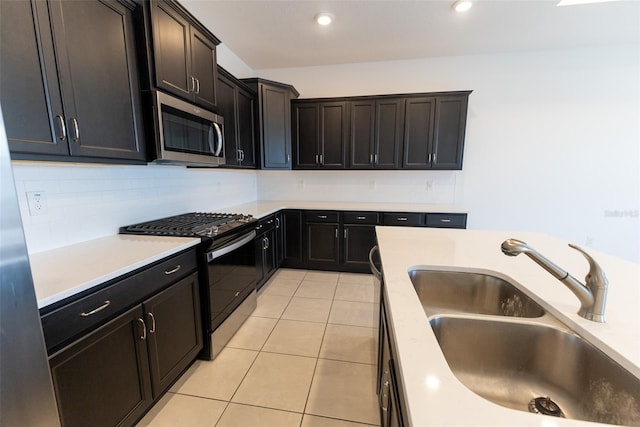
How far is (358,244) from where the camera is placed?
11.1 ft

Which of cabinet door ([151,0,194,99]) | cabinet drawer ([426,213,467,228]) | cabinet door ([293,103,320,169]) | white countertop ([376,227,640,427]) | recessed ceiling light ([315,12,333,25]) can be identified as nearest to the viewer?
white countertop ([376,227,640,427])

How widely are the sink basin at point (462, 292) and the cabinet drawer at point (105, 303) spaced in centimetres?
131

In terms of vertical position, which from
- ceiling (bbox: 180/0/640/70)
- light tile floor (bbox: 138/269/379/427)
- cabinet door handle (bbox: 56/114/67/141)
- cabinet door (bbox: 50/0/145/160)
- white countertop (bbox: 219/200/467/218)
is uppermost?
ceiling (bbox: 180/0/640/70)

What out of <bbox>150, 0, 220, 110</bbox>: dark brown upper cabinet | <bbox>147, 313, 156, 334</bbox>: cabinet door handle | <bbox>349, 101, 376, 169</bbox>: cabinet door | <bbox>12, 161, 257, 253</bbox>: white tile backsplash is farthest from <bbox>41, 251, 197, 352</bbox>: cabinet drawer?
<bbox>349, 101, 376, 169</bbox>: cabinet door

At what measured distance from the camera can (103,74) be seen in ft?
4.67

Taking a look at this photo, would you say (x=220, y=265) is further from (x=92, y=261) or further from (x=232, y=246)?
(x=92, y=261)

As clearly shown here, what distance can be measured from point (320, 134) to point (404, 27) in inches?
56.3

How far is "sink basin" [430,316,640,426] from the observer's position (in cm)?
73

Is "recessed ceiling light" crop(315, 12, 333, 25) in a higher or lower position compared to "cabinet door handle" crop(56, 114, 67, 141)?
higher

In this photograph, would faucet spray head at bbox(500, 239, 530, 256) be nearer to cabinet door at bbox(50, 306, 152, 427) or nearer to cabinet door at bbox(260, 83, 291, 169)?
cabinet door at bbox(50, 306, 152, 427)

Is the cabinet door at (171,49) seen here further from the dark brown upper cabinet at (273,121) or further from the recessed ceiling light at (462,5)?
the recessed ceiling light at (462,5)

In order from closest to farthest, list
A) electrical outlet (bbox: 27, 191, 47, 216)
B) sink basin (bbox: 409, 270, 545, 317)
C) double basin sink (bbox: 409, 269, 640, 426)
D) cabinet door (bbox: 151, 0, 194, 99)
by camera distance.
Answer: double basin sink (bbox: 409, 269, 640, 426), sink basin (bbox: 409, 270, 545, 317), electrical outlet (bbox: 27, 191, 47, 216), cabinet door (bbox: 151, 0, 194, 99)

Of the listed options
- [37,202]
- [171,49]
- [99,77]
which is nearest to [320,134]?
[171,49]

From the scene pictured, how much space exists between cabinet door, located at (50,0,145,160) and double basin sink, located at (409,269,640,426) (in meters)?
1.78
